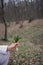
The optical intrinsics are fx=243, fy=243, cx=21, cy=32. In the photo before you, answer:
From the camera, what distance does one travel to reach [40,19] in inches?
652

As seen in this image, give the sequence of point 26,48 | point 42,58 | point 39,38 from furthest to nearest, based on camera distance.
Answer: point 39,38 < point 26,48 < point 42,58

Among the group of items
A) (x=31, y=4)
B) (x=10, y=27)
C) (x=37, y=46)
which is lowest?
(x=10, y=27)

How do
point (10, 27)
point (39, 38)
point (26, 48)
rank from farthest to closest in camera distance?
point (10, 27)
point (39, 38)
point (26, 48)

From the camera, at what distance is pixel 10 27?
15.8 metres

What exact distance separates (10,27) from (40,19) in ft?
7.27

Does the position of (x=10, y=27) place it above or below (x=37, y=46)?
below

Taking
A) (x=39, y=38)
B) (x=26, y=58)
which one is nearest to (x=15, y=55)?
(x=26, y=58)

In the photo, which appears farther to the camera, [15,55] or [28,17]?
[28,17]

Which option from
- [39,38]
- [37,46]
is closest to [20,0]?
[39,38]

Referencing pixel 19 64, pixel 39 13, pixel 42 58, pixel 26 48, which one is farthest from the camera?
pixel 39 13

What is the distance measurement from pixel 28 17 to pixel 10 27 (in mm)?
1640

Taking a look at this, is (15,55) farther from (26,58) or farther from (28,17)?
(28,17)

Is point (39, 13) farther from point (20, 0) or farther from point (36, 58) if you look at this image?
point (36, 58)

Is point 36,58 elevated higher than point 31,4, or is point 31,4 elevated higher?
point 36,58
